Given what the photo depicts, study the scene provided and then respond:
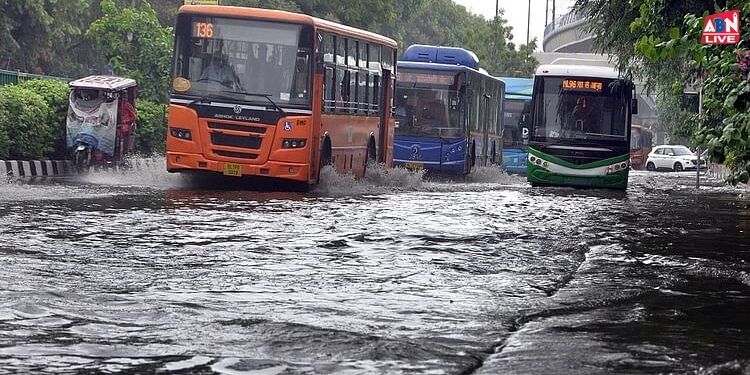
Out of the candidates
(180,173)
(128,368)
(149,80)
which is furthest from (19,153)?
(128,368)

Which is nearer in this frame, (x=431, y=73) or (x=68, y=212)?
(x=68, y=212)

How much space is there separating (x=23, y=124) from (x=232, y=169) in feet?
18.6

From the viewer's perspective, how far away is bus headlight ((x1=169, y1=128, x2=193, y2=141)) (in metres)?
22.8

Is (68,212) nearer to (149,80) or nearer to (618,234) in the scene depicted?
(618,234)

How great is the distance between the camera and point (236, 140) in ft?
74.8

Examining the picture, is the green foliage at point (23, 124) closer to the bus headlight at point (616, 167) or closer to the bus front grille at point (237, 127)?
the bus front grille at point (237, 127)

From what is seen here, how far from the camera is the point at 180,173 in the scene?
24.5 m

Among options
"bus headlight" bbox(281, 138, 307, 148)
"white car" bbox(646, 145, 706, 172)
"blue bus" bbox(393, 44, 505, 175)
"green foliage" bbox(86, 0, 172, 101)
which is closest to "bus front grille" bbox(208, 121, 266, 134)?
"bus headlight" bbox(281, 138, 307, 148)

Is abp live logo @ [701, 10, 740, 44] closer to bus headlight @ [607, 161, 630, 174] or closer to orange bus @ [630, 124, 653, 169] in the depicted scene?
bus headlight @ [607, 161, 630, 174]

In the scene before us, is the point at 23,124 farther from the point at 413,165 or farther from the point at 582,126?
the point at 582,126

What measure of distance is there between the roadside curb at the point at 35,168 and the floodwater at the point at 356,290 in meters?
6.99

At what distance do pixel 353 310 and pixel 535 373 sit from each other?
7.98 feet

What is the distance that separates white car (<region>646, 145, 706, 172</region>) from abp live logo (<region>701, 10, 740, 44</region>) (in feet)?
200

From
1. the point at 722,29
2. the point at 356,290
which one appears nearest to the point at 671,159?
the point at 722,29
